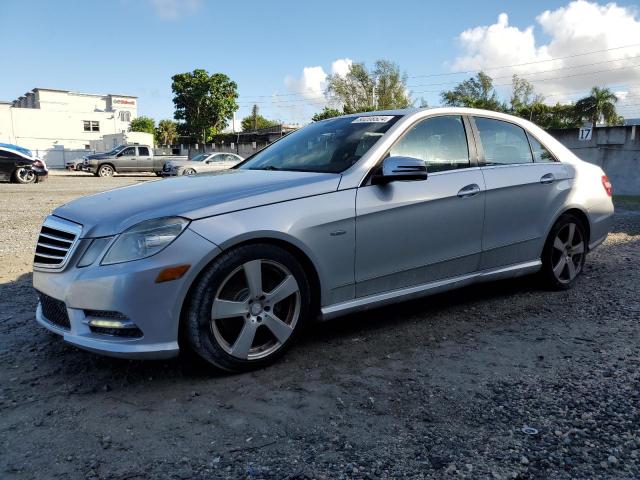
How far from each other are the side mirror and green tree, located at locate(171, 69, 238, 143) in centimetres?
5388

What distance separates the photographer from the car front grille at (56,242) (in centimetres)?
290

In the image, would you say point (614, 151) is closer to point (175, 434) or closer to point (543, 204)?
point (543, 204)

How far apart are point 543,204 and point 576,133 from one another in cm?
1650

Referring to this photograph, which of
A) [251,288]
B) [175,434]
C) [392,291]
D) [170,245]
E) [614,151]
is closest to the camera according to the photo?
[175,434]

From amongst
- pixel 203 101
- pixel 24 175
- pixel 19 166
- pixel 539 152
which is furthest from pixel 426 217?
pixel 203 101

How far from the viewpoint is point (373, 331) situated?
3.79m

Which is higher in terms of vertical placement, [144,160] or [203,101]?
Answer: [203,101]

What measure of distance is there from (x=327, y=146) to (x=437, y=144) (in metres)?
0.83

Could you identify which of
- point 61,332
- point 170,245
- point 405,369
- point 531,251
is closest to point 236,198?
point 170,245

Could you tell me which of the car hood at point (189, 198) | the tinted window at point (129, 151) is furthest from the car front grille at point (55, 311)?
the tinted window at point (129, 151)

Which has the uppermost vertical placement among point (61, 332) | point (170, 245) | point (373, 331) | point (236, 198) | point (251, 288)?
point (236, 198)

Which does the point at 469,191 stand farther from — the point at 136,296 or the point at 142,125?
the point at 142,125

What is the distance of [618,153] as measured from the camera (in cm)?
1752

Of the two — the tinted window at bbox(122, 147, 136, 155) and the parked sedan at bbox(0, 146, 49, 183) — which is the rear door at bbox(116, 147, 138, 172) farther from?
the parked sedan at bbox(0, 146, 49, 183)
